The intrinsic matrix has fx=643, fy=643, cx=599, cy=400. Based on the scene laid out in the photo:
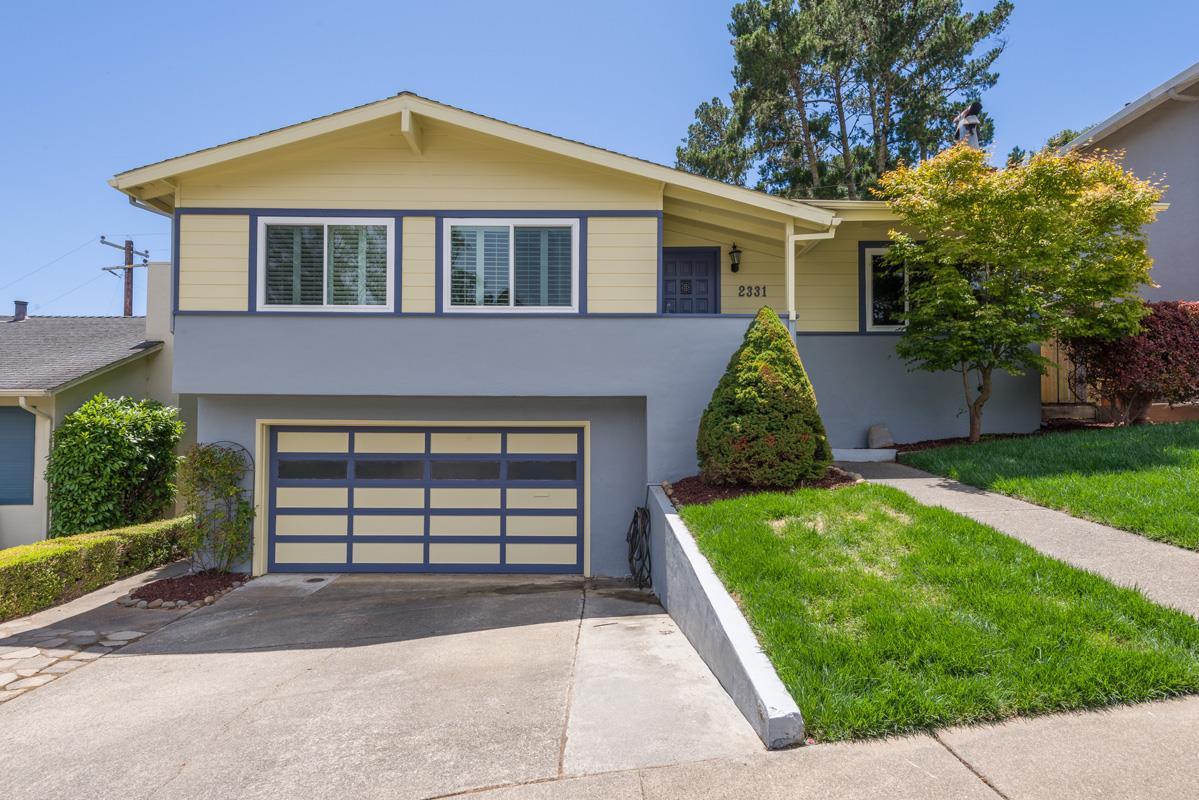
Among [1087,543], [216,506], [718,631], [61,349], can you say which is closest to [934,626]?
[718,631]

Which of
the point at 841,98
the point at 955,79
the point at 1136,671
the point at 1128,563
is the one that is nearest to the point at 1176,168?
the point at 955,79

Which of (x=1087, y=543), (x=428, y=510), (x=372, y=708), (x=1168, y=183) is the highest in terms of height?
(x=1168, y=183)

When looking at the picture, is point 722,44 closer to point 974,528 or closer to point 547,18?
point 547,18

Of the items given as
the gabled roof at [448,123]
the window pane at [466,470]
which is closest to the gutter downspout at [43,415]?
the gabled roof at [448,123]

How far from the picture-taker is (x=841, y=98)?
18859 millimetres

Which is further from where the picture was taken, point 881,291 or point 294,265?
point 881,291

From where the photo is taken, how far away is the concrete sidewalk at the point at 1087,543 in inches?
179

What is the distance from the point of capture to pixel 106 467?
941cm

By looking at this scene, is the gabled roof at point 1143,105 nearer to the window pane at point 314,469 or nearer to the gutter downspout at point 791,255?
the gutter downspout at point 791,255

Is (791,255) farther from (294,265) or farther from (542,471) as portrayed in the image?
(294,265)

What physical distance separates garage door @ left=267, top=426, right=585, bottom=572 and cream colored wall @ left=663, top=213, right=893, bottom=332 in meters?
3.80

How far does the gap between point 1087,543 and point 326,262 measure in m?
8.73

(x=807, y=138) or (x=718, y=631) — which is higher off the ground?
(x=807, y=138)

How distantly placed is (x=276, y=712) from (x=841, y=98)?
803 inches
